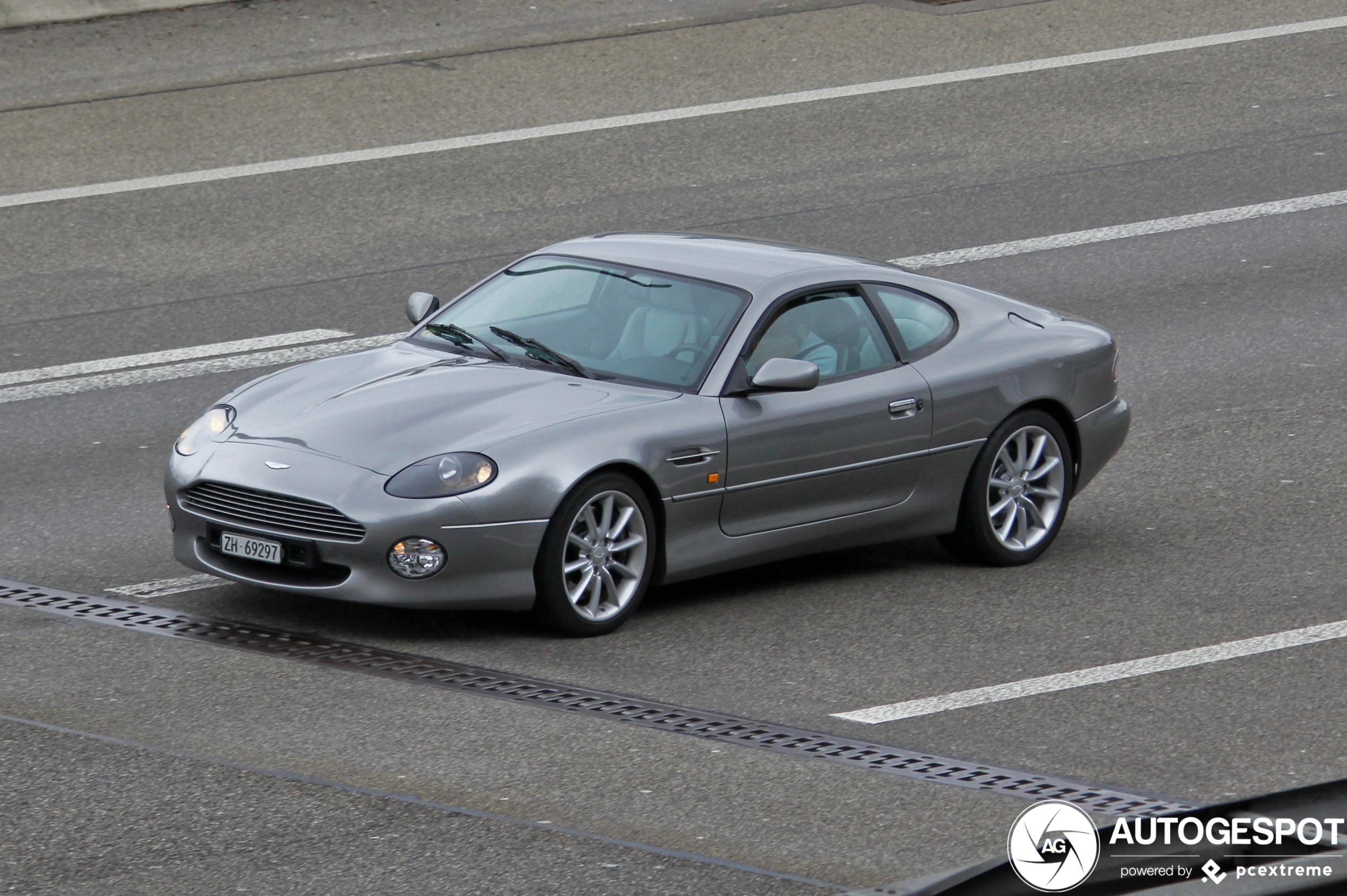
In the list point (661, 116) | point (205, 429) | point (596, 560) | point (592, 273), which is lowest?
point (596, 560)

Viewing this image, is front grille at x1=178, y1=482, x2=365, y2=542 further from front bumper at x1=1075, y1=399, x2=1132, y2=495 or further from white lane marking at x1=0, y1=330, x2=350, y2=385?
white lane marking at x1=0, y1=330, x2=350, y2=385

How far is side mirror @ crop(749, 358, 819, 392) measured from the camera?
8.78 metres

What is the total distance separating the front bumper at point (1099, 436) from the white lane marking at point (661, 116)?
24.5 ft

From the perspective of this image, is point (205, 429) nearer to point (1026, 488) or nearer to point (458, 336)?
point (458, 336)

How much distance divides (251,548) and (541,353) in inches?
62.1

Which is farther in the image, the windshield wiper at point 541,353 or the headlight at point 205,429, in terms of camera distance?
the windshield wiper at point 541,353

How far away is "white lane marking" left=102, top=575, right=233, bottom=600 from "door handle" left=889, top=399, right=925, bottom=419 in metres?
2.89

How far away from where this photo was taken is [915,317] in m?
9.66

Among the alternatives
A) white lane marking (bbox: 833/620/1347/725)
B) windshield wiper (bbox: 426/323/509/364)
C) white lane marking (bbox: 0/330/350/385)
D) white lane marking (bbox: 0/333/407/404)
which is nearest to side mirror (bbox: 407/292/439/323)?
windshield wiper (bbox: 426/323/509/364)

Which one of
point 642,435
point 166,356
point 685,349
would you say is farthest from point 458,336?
point 166,356

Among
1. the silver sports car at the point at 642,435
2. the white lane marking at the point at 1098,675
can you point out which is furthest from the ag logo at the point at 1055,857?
the silver sports car at the point at 642,435

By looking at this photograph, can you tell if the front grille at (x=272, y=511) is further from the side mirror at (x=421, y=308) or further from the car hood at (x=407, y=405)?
the side mirror at (x=421, y=308)

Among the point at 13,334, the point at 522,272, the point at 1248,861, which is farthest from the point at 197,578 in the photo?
the point at 1248,861

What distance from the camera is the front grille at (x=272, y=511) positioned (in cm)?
804
